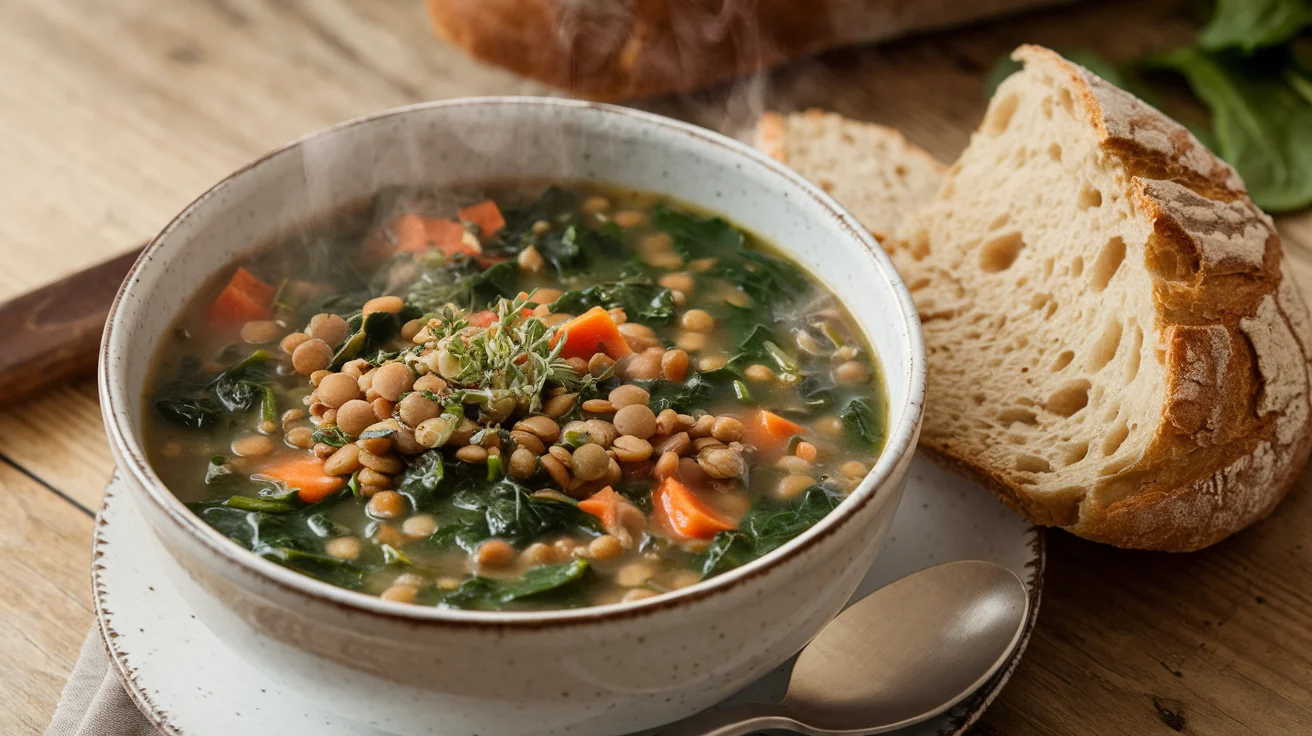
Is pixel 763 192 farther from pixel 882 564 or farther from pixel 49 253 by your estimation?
pixel 49 253

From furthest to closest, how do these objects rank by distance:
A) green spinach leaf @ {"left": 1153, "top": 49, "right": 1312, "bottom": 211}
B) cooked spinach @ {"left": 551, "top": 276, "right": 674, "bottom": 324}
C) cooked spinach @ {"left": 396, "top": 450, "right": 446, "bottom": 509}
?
green spinach leaf @ {"left": 1153, "top": 49, "right": 1312, "bottom": 211} → cooked spinach @ {"left": 551, "top": 276, "right": 674, "bottom": 324} → cooked spinach @ {"left": 396, "top": 450, "right": 446, "bottom": 509}

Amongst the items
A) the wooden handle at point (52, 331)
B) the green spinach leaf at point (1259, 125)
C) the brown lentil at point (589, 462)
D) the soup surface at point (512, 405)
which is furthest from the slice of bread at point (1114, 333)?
the wooden handle at point (52, 331)

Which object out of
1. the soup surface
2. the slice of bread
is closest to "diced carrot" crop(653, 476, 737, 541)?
the soup surface

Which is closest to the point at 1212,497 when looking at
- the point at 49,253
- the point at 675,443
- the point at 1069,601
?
the point at 1069,601

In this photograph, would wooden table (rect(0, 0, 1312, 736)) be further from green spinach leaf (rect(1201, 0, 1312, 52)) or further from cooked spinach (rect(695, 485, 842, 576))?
cooked spinach (rect(695, 485, 842, 576))

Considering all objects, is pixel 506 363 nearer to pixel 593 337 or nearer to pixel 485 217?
pixel 593 337

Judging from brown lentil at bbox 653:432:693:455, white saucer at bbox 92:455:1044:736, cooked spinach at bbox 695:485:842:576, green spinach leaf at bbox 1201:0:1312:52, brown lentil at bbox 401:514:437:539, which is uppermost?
green spinach leaf at bbox 1201:0:1312:52
